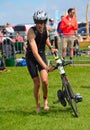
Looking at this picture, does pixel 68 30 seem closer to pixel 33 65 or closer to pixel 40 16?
pixel 33 65

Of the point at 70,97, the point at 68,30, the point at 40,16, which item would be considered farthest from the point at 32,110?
the point at 68,30

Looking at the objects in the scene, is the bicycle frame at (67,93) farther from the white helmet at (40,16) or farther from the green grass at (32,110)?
the white helmet at (40,16)

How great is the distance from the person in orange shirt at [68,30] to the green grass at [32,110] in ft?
11.1

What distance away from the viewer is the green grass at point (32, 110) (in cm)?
746

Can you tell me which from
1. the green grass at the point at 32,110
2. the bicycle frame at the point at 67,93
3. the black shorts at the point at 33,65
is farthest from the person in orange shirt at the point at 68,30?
the bicycle frame at the point at 67,93

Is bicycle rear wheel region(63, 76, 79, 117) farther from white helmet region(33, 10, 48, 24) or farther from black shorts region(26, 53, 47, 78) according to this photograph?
white helmet region(33, 10, 48, 24)

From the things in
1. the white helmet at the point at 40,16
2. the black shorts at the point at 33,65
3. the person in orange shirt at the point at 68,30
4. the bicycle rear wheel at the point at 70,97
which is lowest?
the person in orange shirt at the point at 68,30

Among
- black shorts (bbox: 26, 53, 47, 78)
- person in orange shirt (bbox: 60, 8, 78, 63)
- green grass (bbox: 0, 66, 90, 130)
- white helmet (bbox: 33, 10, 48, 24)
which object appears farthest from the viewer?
person in orange shirt (bbox: 60, 8, 78, 63)

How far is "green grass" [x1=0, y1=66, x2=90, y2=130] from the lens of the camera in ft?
24.5

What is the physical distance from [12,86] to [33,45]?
4.65 meters

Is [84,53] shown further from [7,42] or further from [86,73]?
[86,73]

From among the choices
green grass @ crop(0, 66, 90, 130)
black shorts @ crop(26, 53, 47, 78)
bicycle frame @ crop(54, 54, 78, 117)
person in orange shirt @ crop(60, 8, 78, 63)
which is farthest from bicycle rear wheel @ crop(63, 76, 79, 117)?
person in orange shirt @ crop(60, 8, 78, 63)

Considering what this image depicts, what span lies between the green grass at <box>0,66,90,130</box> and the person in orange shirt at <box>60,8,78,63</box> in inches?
133

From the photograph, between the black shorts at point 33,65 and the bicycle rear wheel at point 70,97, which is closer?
the bicycle rear wheel at point 70,97
